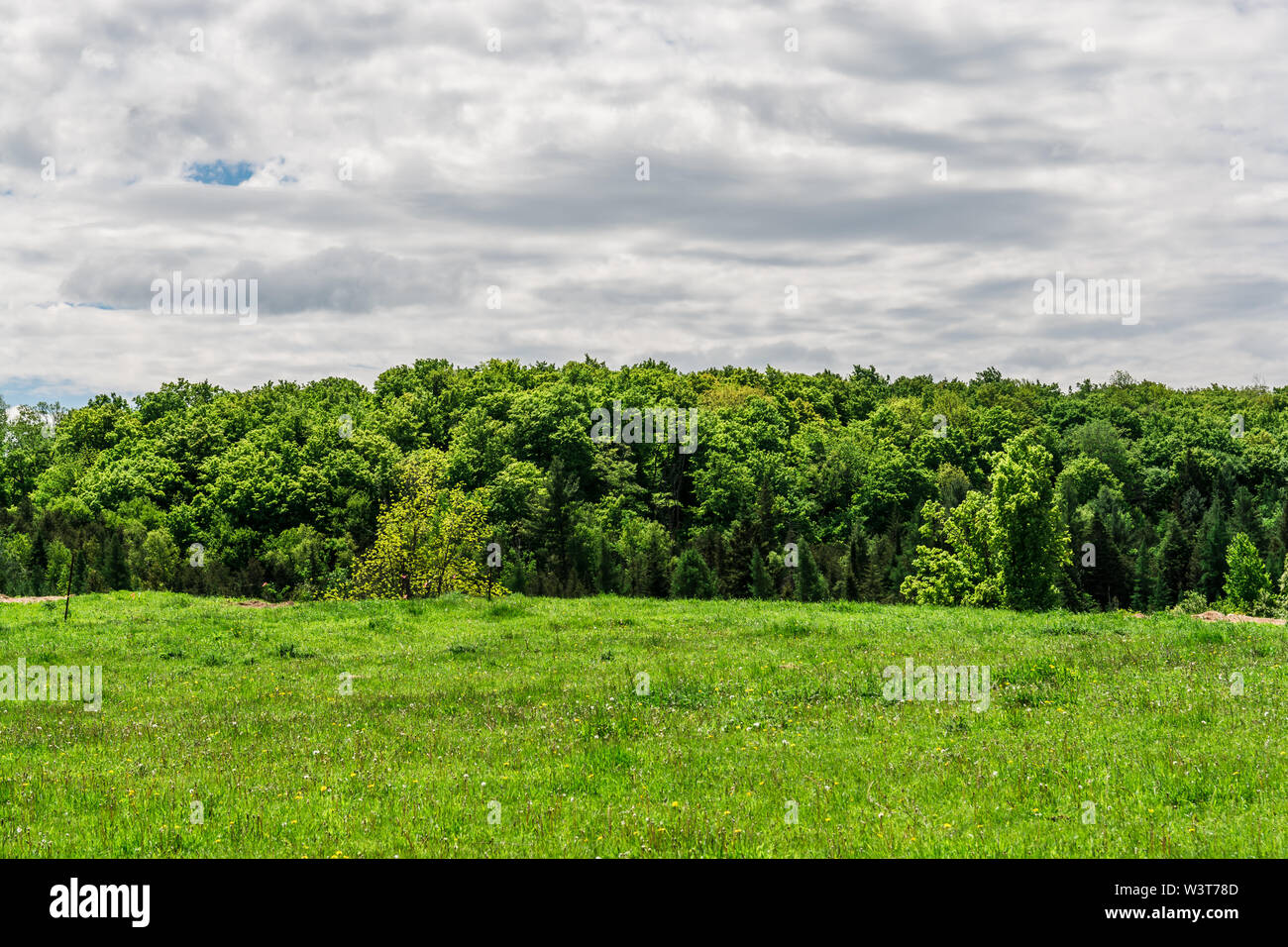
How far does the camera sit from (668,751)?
13.4m

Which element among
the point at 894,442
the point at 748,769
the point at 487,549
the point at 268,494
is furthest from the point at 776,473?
the point at 748,769

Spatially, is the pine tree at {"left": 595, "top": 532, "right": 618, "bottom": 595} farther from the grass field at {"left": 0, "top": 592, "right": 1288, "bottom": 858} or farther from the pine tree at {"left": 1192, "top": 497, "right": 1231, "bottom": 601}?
the pine tree at {"left": 1192, "top": 497, "right": 1231, "bottom": 601}

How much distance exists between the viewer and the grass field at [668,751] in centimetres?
1002

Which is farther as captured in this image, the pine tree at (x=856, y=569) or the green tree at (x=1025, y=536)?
the pine tree at (x=856, y=569)

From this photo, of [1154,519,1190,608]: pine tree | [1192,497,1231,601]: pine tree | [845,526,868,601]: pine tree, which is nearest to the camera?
[845,526,868,601]: pine tree

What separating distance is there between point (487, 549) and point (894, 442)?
7644 cm

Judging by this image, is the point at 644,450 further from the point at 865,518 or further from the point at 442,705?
the point at 442,705

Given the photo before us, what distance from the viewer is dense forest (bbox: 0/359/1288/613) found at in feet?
257

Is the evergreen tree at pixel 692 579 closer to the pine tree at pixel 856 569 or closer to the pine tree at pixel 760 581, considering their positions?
the pine tree at pixel 760 581

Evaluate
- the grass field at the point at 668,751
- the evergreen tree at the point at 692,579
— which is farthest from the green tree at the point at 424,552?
the grass field at the point at 668,751

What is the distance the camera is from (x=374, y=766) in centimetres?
1308

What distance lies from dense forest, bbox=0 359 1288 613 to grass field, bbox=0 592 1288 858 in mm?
40192

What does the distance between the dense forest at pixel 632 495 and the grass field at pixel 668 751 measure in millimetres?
40192

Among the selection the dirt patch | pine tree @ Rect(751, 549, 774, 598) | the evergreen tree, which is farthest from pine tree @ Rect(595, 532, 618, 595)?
the dirt patch
